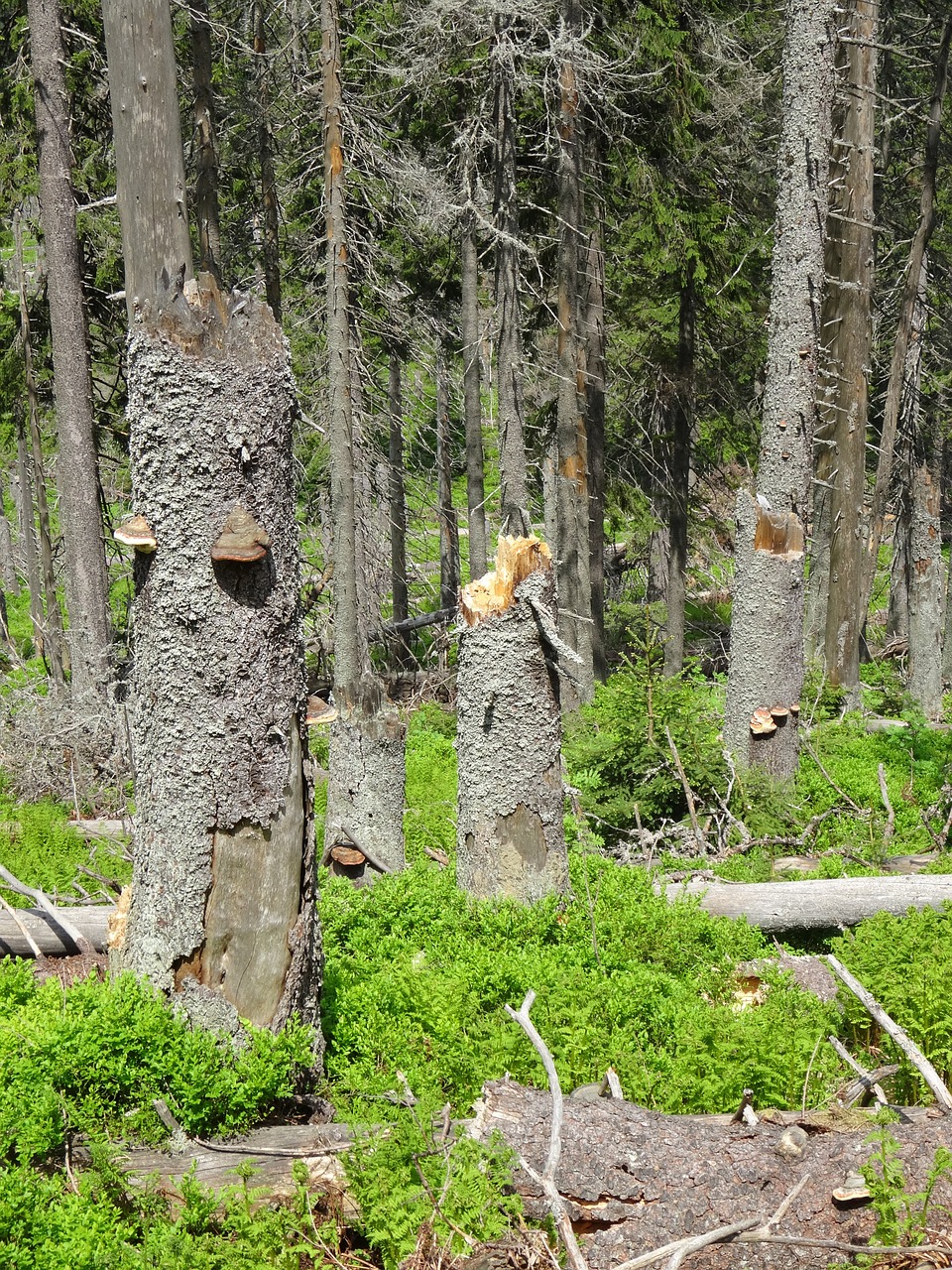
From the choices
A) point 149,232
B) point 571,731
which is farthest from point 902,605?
point 149,232

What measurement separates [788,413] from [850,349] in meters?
5.16

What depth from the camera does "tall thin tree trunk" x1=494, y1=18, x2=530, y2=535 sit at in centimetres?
1349

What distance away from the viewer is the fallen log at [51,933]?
6.49m

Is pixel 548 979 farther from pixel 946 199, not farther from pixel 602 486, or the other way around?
pixel 946 199

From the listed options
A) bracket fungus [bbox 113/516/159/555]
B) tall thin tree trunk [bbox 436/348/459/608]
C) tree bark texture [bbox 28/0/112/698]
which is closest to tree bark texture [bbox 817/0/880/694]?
tall thin tree trunk [bbox 436/348/459/608]

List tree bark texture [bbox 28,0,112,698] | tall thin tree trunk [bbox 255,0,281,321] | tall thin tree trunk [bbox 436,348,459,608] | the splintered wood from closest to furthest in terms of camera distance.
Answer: the splintered wood
tree bark texture [bbox 28,0,112,698]
tall thin tree trunk [bbox 255,0,281,321]
tall thin tree trunk [bbox 436,348,459,608]

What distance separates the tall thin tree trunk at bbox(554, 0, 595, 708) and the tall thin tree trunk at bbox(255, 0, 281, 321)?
3855 mm

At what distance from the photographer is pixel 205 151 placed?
1181 cm

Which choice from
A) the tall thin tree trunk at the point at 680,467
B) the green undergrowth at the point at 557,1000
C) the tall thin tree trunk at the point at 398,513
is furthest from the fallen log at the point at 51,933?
the tall thin tree trunk at the point at 680,467

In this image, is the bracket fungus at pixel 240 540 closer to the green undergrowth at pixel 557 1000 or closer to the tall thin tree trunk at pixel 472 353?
the green undergrowth at pixel 557 1000

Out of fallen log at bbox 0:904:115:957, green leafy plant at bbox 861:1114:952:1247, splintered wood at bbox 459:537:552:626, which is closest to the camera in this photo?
green leafy plant at bbox 861:1114:952:1247

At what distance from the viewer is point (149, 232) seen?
5180 mm

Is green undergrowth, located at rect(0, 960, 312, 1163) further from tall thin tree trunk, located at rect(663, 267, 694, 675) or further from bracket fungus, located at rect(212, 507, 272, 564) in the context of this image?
tall thin tree trunk, located at rect(663, 267, 694, 675)

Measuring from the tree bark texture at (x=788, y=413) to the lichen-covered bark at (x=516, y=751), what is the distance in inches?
142
